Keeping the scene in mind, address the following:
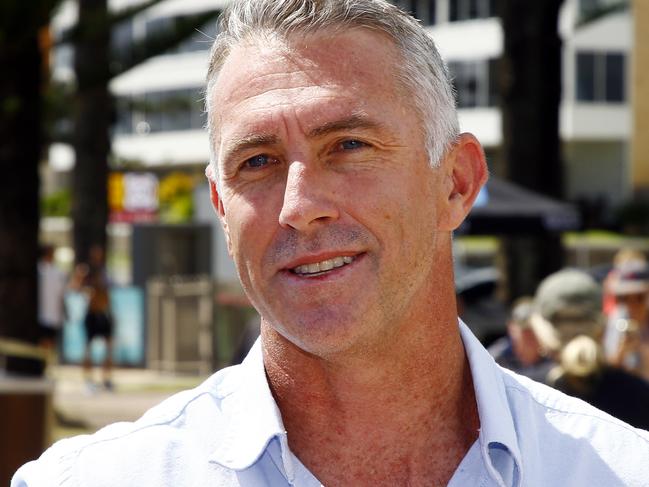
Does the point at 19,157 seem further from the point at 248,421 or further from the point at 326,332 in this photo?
the point at 326,332

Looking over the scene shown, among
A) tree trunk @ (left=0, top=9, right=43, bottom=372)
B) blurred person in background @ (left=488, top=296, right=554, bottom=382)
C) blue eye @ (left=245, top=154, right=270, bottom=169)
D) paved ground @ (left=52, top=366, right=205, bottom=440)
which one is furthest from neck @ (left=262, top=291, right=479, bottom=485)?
paved ground @ (left=52, top=366, right=205, bottom=440)

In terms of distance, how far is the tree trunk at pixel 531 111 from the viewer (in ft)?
40.1

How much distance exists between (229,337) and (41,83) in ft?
25.1

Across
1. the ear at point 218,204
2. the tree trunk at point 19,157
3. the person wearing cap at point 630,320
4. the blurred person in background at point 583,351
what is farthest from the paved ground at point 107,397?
the ear at point 218,204

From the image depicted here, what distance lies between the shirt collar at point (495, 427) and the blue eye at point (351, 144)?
0.39 metres

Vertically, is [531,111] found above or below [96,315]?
above

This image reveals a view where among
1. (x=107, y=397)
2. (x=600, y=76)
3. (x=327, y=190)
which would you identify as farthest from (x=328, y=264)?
(x=600, y=76)

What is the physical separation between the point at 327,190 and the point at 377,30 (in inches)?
10.3

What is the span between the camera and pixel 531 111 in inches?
484

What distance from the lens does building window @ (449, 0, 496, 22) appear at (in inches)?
1768

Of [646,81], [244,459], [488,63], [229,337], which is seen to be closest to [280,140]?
[244,459]

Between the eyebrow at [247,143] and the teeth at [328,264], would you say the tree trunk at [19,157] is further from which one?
the teeth at [328,264]

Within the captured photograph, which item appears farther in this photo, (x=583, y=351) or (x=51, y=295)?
(x=51, y=295)

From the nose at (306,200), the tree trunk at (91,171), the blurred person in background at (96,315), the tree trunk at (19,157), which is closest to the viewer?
the nose at (306,200)
